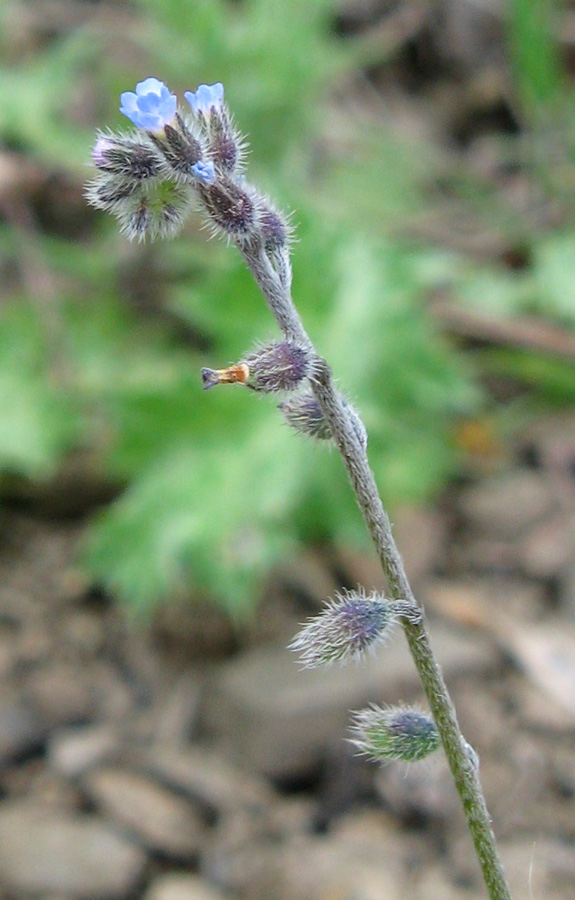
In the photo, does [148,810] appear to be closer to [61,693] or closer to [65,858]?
[65,858]

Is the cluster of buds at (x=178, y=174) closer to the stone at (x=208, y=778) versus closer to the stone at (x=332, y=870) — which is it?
the stone at (x=332, y=870)

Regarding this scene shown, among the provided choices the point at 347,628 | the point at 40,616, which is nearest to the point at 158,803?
the point at 40,616

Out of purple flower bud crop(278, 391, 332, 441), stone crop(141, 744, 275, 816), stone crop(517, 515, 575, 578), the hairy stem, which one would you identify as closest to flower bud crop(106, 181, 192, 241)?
the hairy stem

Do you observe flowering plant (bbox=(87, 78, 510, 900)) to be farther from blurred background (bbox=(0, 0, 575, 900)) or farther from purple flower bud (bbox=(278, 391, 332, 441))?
blurred background (bbox=(0, 0, 575, 900))

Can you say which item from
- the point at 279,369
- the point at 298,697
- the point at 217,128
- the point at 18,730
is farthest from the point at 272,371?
the point at 18,730

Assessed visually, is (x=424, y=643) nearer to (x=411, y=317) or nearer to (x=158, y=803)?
(x=158, y=803)
